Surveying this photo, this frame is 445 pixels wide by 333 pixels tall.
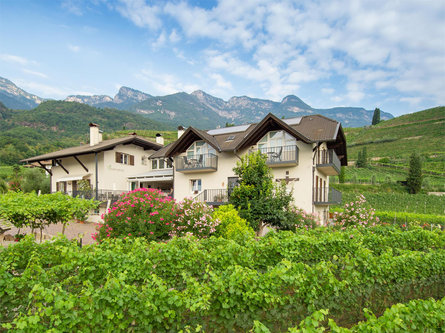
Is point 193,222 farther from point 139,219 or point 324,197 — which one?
point 324,197

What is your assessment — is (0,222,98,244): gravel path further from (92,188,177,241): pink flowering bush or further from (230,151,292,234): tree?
(230,151,292,234): tree

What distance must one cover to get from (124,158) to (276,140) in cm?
1541

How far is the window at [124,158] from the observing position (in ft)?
84.8

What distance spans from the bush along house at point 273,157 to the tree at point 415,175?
26089mm

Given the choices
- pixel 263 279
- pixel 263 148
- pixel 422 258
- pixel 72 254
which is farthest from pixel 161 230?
pixel 263 148

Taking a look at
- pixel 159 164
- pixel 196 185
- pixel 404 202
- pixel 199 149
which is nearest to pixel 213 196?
pixel 196 185

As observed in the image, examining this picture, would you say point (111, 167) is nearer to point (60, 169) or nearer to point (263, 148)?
point (60, 169)

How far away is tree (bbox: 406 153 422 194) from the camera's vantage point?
41.2m

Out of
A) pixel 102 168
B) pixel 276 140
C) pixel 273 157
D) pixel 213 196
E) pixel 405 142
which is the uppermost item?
pixel 405 142

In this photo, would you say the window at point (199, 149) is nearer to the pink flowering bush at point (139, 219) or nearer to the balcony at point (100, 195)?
the balcony at point (100, 195)

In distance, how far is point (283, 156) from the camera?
1791cm

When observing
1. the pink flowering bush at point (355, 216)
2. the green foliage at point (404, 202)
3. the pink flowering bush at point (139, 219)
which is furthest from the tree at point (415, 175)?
the pink flowering bush at point (139, 219)

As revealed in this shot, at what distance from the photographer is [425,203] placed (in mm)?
35719

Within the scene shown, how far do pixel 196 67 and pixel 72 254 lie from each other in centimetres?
3183
